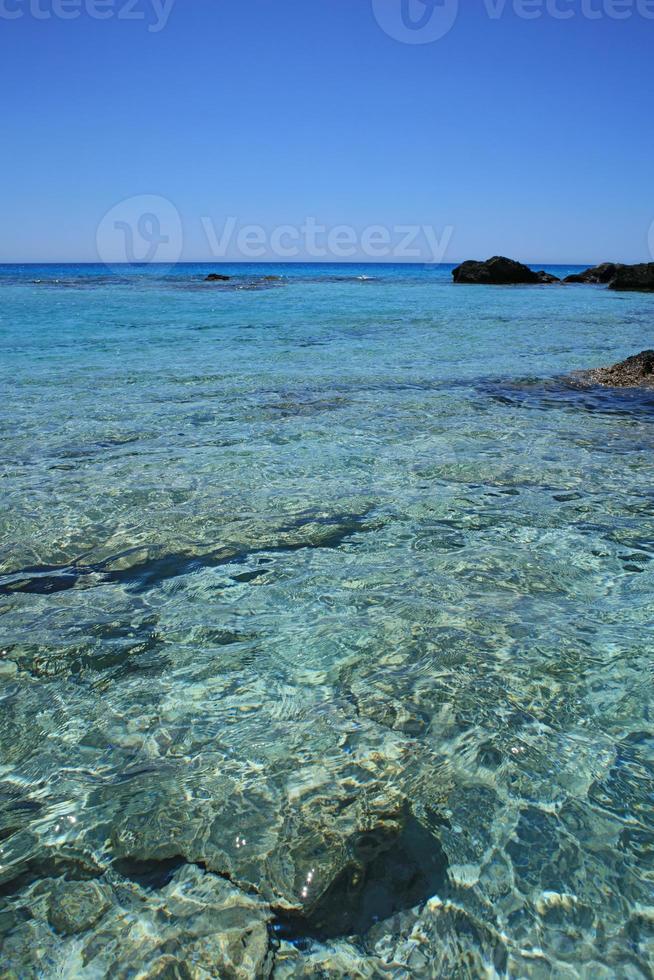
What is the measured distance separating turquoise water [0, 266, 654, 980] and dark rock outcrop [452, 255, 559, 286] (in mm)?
61475

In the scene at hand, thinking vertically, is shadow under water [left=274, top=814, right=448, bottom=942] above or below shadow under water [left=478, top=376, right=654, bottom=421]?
above

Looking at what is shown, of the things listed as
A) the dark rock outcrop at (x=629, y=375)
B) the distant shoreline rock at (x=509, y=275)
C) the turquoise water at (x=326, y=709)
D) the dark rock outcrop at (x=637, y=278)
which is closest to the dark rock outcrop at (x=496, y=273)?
the distant shoreline rock at (x=509, y=275)

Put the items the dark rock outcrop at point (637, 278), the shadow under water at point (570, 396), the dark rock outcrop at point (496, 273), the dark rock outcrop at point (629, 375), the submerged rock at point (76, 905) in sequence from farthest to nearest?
the dark rock outcrop at point (496, 273) < the dark rock outcrop at point (637, 278) < the dark rock outcrop at point (629, 375) < the shadow under water at point (570, 396) < the submerged rock at point (76, 905)

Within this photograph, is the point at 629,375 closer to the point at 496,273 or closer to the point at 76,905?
the point at 76,905

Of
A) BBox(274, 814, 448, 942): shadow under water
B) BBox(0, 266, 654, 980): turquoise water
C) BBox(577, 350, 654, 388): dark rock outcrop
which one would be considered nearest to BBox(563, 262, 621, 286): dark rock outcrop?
BBox(577, 350, 654, 388): dark rock outcrop

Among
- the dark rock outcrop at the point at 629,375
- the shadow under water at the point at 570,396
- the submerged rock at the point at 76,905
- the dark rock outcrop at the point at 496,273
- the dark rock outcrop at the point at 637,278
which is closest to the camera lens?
the submerged rock at the point at 76,905

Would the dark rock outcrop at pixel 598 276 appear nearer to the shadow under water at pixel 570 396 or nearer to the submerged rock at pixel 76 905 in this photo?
the shadow under water at pixel 570 396

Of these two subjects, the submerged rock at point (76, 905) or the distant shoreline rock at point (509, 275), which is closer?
the submerged rock at point (76, 905)

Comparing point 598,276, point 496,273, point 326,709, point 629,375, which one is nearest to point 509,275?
point 496,273

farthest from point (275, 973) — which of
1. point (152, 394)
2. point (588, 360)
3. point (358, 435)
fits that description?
point (588, 360)

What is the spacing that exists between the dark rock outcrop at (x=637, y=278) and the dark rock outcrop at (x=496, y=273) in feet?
43.3

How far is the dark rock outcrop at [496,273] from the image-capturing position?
6450cm

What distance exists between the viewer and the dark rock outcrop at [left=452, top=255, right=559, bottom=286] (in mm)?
64500

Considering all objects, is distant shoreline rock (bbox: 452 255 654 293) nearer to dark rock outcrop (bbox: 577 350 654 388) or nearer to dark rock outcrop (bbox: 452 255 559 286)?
dark rock outcrop (bbox: 452 255 559 286)
